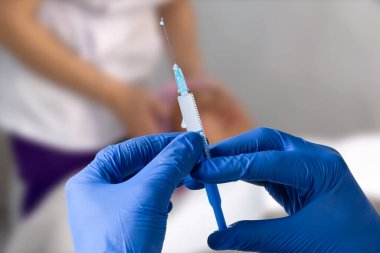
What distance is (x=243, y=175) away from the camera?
631mm

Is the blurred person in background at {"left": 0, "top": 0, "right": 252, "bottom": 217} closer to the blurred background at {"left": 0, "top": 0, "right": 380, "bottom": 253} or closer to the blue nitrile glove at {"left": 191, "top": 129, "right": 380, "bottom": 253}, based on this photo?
the blurred background at {"left": 0, "top": 0, "right": 380, "bottom": 253}

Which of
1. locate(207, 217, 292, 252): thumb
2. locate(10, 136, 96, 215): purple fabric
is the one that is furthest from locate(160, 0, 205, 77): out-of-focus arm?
locate(207, 217, 292, 252): thumb

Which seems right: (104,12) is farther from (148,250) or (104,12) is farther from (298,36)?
(148,250)

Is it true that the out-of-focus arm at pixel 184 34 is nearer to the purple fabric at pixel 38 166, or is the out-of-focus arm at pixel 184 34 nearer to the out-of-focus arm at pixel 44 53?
the out-of-focus arm at pixel 44 53

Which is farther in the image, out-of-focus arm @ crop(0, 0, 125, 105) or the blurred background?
the blurred background

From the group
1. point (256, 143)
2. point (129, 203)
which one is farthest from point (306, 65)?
point (129, 203)

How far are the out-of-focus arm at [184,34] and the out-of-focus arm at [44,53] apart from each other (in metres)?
0.22

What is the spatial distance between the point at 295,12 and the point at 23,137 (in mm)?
872

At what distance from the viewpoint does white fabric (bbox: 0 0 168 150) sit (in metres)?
1.17

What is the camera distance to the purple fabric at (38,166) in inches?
46.8

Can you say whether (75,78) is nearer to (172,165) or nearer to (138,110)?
(138,110)

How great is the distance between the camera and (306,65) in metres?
1.41

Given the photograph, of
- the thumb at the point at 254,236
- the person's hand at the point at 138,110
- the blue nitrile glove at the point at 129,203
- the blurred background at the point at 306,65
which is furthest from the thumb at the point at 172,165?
the blurred background at the point at 306,65

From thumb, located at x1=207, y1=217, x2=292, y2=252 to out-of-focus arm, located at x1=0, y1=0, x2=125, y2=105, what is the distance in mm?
664
